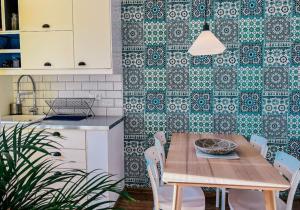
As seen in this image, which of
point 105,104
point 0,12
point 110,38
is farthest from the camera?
point 105,104

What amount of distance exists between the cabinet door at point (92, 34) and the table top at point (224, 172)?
1.26 metres

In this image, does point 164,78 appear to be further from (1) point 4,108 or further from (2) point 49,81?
(1) point 4,108

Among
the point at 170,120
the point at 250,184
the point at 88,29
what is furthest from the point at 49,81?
the point at 250,184

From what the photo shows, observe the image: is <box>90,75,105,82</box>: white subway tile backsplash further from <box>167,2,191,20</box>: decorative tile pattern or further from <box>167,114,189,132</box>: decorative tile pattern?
<box>167,2,191,20</box>: decorative tile pattern

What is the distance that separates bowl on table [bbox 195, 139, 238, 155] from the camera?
7.22 ft

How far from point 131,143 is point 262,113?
1.45m

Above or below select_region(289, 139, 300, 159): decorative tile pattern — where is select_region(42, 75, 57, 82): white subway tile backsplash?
above

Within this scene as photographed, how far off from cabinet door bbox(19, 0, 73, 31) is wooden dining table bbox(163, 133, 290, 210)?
1.74 metres

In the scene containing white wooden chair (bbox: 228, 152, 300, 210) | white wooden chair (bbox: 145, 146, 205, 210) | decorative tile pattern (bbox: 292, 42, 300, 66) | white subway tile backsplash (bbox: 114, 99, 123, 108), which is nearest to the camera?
white wooden chair (bbox: 228, 152, 300, 210)

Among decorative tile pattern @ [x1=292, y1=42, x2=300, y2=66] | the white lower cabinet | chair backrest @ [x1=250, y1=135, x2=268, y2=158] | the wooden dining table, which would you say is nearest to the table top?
the wooden dining table

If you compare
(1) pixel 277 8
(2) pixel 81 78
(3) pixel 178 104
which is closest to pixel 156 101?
(3) pixel 178 104

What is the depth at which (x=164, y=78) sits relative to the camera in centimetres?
331

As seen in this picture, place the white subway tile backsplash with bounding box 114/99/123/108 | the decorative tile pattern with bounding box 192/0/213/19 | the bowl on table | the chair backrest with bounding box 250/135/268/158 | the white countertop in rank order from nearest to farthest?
the bowl on table
the chair backrest with bounding box 250/135/268/158
the white countertop
the decorative tile pattern with bounding box 192/0/213/19
the white subway tile backsplash with bounding box 114/99/123/108

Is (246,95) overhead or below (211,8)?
below
